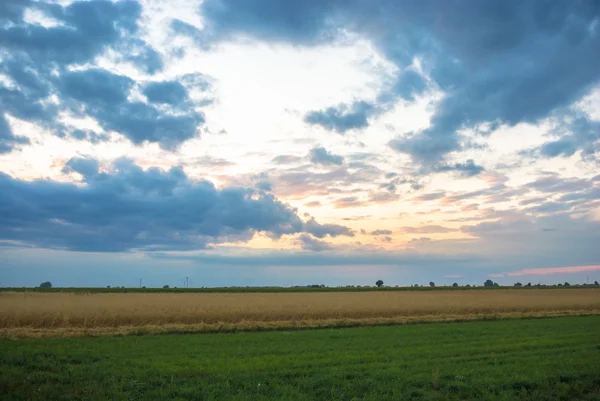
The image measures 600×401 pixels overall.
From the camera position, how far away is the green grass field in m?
12.3

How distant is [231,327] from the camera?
30.6m

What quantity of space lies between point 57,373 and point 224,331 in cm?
1630

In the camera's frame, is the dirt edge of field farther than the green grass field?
Yes

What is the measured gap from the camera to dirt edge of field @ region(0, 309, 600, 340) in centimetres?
2644

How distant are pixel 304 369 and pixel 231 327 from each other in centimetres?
1608

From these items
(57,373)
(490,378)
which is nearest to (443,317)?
(490,378)

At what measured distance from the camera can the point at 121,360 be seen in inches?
663

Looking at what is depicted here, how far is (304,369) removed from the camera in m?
15.4

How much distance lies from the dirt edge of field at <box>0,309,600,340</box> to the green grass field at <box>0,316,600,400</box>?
164 inches

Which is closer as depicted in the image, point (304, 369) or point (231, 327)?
point (304, 369)

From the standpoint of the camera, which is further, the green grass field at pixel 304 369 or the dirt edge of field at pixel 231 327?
the dirt edge of field at pixel 231 327

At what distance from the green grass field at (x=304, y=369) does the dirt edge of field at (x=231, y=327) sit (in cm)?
418

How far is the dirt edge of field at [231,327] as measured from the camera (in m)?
26.4

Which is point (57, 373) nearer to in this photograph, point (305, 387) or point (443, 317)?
point (305, 387)
